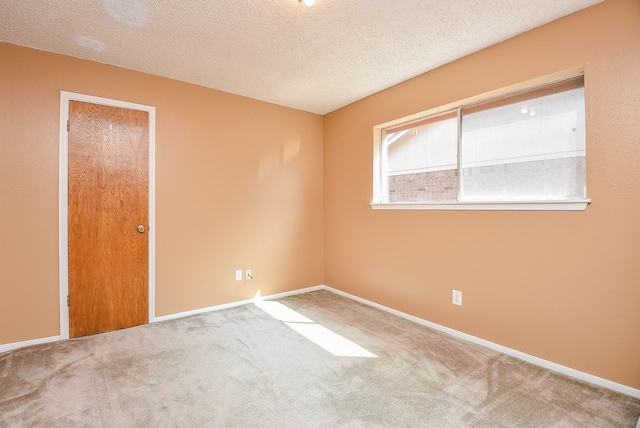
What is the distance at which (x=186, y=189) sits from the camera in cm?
336

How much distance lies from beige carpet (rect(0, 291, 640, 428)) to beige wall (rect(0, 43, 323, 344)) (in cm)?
57

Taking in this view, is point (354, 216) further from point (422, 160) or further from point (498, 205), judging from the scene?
point (498, 205)

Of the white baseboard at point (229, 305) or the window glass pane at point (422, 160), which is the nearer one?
the window glass pane at point (422, 160)

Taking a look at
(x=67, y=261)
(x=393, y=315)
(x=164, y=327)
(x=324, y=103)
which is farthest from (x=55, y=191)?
(x=393, y=315)

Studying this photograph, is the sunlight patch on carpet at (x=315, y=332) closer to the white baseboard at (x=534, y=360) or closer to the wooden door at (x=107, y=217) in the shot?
the white baseboard at (x=534, y=360)

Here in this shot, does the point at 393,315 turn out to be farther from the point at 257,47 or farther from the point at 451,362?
the point at 257,47

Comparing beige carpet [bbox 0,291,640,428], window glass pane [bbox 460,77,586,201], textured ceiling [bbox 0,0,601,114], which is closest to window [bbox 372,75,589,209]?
window glass pane [bbox 460,77,586,201]

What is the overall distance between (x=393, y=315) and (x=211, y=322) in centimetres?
194

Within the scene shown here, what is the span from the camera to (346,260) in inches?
162

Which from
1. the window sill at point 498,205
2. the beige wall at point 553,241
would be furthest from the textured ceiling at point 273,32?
the window sill at point 498,205

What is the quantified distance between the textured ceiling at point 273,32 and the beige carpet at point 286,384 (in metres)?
2.52

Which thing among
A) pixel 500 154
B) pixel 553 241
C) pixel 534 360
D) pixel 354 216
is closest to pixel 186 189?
pixel 354 216

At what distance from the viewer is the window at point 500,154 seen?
2264 mm

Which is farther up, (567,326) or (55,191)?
(55,191)
